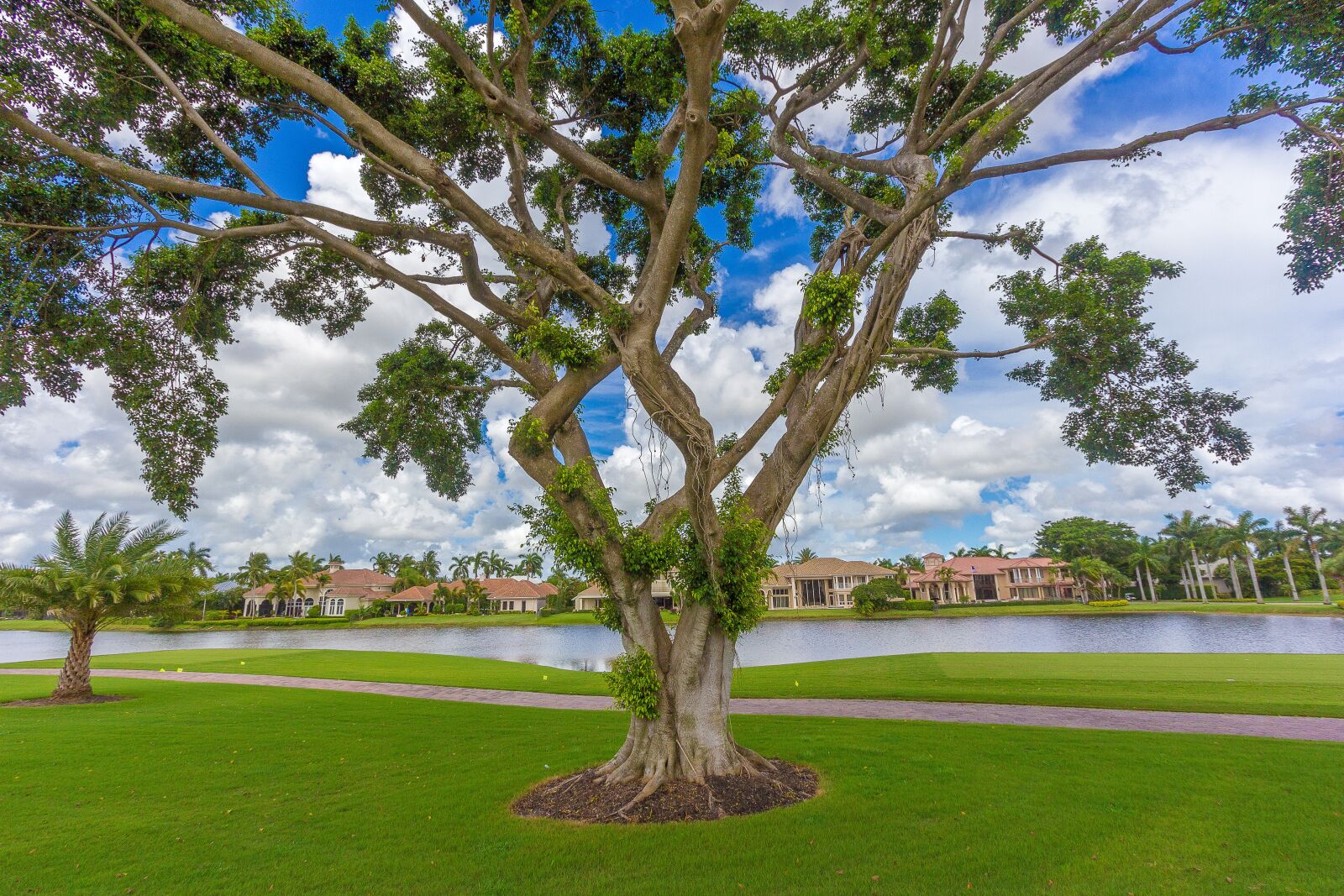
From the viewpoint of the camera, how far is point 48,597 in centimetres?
1367

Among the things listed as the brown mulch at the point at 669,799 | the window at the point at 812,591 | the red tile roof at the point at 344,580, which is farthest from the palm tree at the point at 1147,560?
the red tile roof at the point at 344,580

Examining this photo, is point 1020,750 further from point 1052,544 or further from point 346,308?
point 1052,544

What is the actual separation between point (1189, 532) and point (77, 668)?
89.3 metres

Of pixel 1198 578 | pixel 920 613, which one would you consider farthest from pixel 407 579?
pixel 1198 578

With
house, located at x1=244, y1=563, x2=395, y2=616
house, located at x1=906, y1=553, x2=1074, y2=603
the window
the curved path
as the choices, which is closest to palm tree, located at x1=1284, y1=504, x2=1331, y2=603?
house, located at x1=906, y1=553, x2=1074, y2=603

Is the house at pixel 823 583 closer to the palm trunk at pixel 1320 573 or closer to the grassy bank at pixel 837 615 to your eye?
the grassy bank at pixel 837 615

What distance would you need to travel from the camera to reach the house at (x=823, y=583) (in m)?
76.8

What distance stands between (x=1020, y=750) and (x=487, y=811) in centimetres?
678

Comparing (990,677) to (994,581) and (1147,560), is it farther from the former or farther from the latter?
(994,581)

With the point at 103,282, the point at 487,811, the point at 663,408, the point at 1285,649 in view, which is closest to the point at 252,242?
the point at 103,282

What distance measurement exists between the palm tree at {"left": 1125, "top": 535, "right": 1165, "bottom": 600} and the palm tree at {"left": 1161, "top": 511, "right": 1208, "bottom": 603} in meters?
2.04

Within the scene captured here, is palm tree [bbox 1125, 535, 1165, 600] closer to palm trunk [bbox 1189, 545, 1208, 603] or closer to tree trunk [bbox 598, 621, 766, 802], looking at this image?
palm trunk [bbox 1189, 545, 1208, 603]

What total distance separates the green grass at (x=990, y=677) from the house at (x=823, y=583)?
54.8 meters

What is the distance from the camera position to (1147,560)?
67.1 meters
